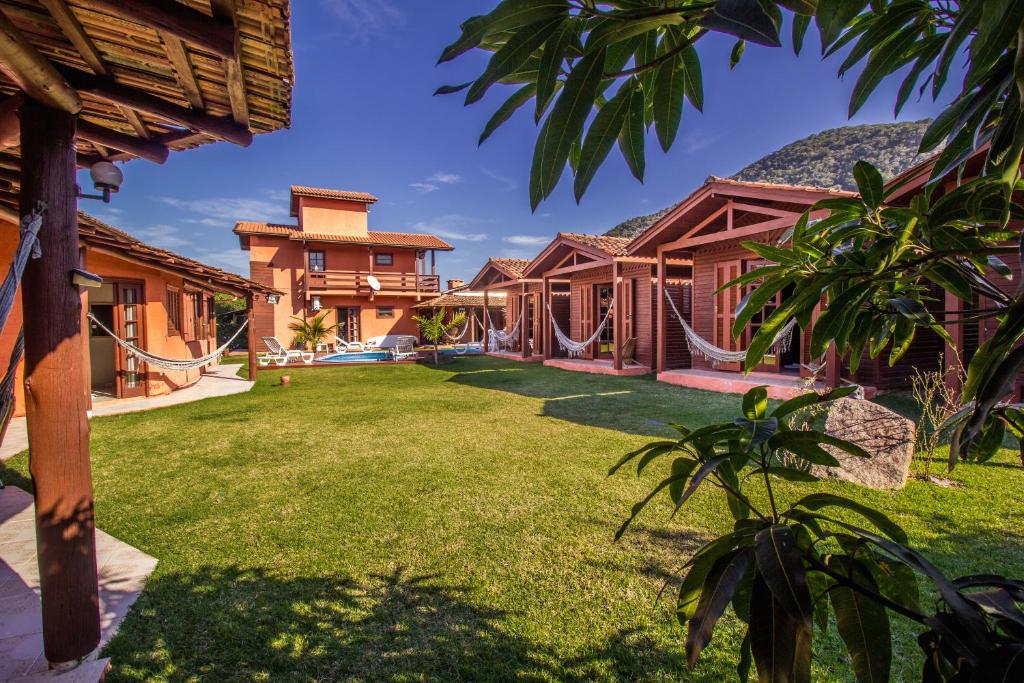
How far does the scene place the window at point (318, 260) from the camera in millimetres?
18359

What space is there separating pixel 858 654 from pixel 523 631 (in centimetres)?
152

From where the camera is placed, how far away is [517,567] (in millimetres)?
2301

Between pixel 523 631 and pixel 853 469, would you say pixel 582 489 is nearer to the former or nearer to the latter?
pixel 523 631

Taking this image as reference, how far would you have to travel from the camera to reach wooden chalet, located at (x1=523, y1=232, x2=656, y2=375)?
31.3 ft

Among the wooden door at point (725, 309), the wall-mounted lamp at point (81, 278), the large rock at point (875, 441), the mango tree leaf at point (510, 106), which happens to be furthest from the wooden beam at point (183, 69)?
the wooden door at point (725, 309)

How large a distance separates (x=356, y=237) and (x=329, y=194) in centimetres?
219

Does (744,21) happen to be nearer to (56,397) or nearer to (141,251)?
(56,397)

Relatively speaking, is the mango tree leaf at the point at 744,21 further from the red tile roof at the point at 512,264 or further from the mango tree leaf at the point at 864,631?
the red tile roof at the point at 512,264

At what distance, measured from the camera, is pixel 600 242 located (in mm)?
10242

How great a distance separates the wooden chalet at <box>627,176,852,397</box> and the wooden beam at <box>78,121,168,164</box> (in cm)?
600

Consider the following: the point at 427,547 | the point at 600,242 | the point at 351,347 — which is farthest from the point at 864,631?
the point at 351,347

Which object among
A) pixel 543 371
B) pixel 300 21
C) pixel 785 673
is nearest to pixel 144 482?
pixel 300 21

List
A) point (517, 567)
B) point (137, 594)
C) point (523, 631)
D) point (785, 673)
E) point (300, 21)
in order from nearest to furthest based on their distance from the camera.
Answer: point (785, 673)
point (300, 21)
point (523, 631)
point (137, 594)
point (517, 567)

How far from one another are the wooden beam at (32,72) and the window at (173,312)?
7.90 meters
